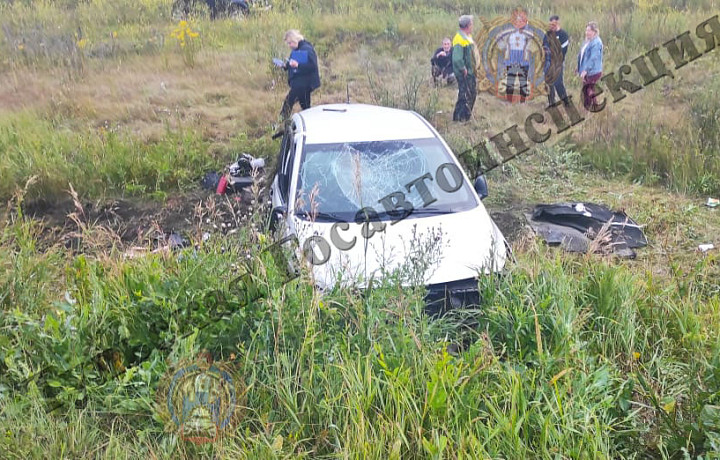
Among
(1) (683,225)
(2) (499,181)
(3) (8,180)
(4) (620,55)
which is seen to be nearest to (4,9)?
(3) (8,180)

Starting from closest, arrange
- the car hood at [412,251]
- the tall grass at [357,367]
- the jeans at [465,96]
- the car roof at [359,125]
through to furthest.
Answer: the tall grass at [357,367], the car hood at [412,251], the car roof at [359,125], the jeans at [465,96]

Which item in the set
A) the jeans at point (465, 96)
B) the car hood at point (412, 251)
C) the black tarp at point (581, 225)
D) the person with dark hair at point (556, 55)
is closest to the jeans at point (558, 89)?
the person with dark hair at point (556, 55)

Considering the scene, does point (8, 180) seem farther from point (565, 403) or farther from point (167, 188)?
point (565, 403)

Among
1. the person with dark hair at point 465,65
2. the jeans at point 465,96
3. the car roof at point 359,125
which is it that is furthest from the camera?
the jeans at point 465,96

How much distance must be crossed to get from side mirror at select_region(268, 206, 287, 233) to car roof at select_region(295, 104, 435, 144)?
2.79 ft

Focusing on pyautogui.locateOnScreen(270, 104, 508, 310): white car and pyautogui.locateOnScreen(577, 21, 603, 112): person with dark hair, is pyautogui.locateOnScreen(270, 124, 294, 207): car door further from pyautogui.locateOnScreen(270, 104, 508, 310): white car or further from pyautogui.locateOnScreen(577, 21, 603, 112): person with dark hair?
pyautogui.locateOnScreen(577, 21, 603, 112): person with dark hair

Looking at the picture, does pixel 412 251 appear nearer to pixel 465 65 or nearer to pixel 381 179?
pixel 381 179

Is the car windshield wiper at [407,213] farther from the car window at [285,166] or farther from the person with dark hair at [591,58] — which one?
the person with dark hair at [591,58]

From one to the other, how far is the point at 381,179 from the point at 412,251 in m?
1.19

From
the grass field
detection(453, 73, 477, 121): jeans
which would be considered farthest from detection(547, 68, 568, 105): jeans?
the grass field

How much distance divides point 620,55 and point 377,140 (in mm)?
9692

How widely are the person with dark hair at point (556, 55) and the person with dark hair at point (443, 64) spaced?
1.87 metres

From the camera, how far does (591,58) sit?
8.70 meters

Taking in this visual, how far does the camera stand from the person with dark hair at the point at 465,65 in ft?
28.8
